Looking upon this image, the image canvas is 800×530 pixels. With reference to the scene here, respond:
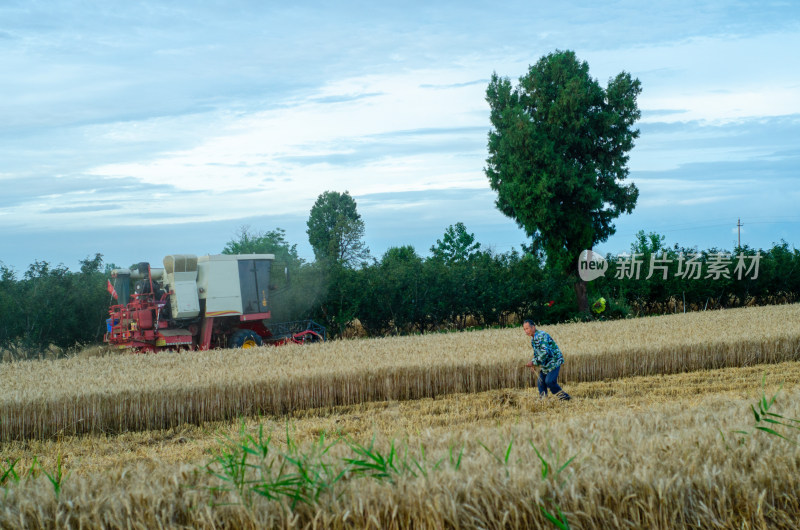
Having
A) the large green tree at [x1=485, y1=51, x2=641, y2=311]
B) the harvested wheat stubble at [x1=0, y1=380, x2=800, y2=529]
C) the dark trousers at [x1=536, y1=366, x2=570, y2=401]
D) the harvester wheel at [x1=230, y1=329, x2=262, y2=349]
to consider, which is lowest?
the dark trousers at [x1=536, y1=366, x2=570, y2=401]

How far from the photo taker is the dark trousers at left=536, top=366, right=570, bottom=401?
1123 cm

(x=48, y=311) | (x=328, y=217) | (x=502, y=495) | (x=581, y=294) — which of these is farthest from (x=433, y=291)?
(x=328, y=217)

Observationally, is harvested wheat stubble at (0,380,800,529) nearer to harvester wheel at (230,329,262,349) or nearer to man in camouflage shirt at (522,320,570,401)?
man in camouflage shirt at (522,320,570,401)

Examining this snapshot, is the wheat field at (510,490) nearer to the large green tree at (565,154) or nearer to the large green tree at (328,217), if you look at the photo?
the large green tree at (565,154)

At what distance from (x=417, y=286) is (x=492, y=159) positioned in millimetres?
9272

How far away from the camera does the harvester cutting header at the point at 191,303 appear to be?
17453 mm

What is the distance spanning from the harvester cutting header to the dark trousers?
9.61 metres

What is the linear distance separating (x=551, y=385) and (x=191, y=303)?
33.7 feet

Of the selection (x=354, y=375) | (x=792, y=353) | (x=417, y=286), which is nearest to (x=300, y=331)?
(x=417, y=286)

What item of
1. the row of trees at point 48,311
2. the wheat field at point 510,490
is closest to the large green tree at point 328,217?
the row of trees at point 48,311

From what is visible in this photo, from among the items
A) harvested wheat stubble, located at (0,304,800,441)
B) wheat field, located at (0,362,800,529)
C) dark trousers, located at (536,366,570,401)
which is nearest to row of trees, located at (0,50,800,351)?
harvested wheat stubble, located at (0,304,800,441)

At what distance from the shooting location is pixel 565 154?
102 ft

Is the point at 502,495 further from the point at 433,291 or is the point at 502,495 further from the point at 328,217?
the point at 328,217

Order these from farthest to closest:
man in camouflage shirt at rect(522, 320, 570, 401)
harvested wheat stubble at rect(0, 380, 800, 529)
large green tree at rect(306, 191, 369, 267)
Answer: large green tree at rect(306, 191, 369, 267) → man in camouflage shirt at rect(522, 320, 570, 401) → harvested wheat stubble at rect(0, 380, 800, 529)
